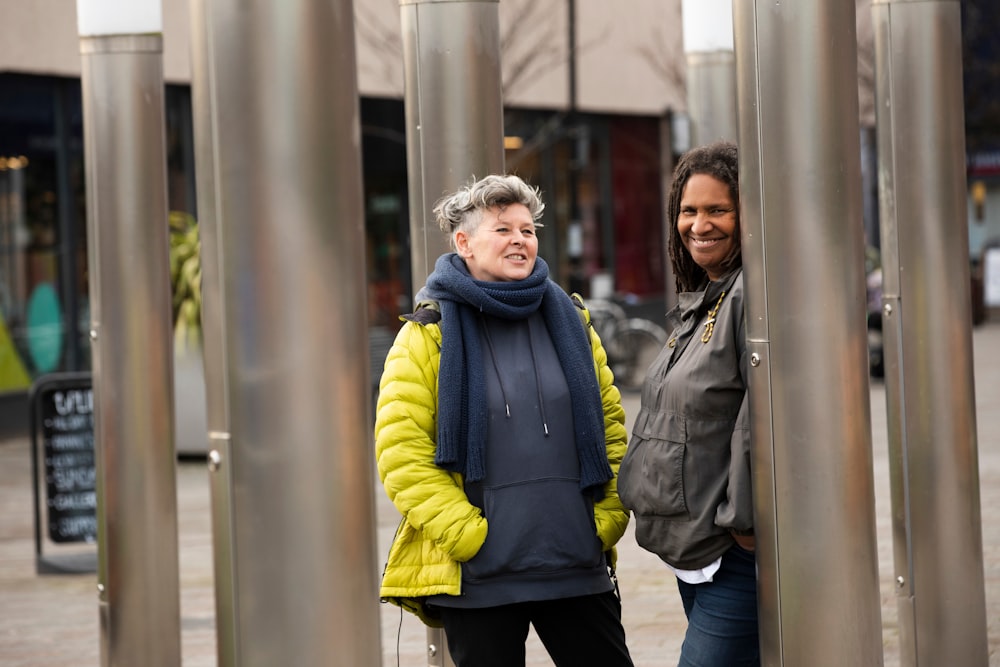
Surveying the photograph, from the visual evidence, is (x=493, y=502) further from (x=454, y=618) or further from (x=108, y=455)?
(x=108, y=455)

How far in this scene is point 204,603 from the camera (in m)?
8.08

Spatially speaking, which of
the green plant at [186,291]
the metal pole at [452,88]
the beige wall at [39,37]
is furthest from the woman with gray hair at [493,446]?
the beige wall at [39,37]

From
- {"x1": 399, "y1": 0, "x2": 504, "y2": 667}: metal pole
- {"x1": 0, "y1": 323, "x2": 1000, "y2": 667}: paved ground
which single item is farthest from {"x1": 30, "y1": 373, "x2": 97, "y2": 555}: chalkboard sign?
{"x1": 399, "y1": 0, "x2": 504, "y2": 667}: metal pole

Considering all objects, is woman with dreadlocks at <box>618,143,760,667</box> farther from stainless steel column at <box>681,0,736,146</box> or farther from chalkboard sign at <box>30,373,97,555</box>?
chalkboard sign at <box>30,373,97,555</box>

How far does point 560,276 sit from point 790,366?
23.5 meters

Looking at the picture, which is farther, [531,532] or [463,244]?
[463,244]

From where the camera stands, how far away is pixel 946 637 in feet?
18.0

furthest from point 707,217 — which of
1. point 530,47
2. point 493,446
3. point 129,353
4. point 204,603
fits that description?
point 530,47

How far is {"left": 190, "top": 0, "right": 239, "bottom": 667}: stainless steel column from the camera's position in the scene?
321 cm

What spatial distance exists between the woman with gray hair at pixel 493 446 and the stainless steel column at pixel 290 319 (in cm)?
67

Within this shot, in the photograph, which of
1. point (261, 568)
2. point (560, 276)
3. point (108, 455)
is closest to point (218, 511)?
point (261, 568)

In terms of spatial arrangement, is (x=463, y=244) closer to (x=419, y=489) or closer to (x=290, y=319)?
(x=419, y=489)

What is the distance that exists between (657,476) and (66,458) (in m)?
6.29

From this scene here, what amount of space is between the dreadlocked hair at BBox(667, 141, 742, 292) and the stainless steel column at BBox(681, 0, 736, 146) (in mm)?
4195
